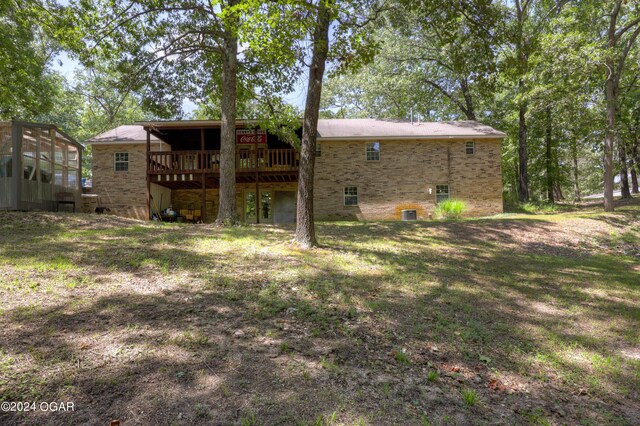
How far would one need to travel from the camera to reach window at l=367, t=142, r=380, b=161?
776 inches

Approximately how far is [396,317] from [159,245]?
5.55 meters

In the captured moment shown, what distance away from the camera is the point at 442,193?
19625mm

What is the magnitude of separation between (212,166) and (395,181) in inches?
365

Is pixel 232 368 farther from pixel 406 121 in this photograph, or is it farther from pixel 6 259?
pixel 406 121

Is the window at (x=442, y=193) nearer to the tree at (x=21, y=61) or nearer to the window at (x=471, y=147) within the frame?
the window at (x=471, y=147)

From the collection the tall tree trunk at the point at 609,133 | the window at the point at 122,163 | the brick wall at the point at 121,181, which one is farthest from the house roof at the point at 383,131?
the tall tree trunk at the point at 609,133

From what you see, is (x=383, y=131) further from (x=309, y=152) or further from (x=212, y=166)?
(x=309, y=152)

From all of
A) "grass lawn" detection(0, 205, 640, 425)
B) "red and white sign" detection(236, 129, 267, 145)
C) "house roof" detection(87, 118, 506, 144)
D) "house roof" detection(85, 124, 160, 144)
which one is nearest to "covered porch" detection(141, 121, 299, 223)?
"red and white sign" detection(236, 129, 267, 145)

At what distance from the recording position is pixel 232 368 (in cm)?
337

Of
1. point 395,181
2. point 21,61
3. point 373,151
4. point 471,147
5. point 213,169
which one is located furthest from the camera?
point 471,147

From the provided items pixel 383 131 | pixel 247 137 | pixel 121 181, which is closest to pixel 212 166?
pixel 247 137

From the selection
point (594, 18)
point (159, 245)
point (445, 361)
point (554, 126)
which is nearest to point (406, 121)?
point (554, 126)

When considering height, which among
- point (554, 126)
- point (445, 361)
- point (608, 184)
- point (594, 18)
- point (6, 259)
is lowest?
point (445, 361)

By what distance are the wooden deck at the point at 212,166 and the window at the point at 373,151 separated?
4.48 metres
